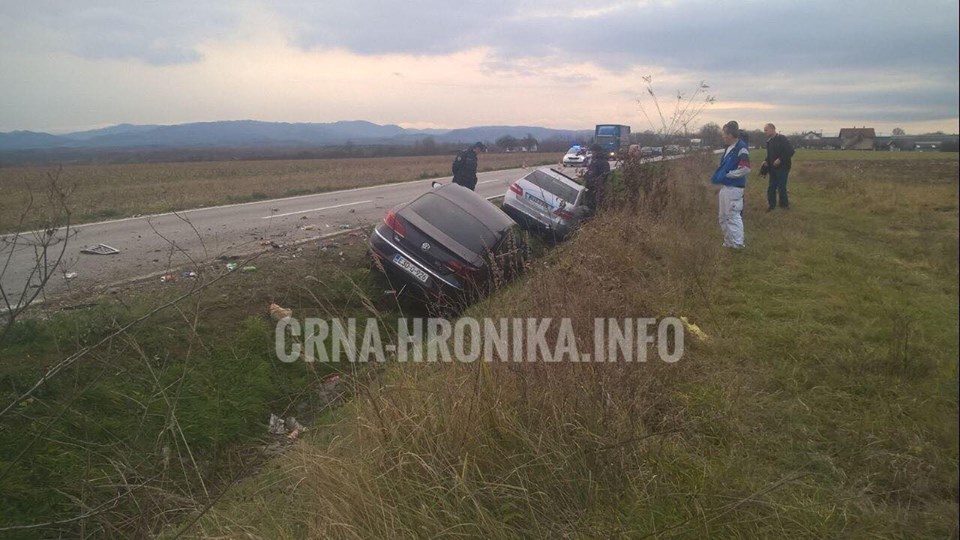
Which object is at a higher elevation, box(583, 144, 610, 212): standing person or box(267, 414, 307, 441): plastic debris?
box(583, 144, 610, 212): standing person

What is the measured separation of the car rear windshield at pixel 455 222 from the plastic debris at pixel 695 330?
2447mm

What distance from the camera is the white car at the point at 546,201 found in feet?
32.9

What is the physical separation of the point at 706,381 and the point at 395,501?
7.61 ft

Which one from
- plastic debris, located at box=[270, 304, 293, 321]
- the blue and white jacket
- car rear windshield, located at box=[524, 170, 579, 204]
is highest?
the blue and white jacket

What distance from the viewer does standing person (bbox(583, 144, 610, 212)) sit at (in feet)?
32.4

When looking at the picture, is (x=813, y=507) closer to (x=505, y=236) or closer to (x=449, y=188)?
(x=505, y=236)

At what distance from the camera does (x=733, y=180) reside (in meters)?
7.96

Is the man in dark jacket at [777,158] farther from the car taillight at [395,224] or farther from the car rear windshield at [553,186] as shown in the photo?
the car taillight at [395,224]

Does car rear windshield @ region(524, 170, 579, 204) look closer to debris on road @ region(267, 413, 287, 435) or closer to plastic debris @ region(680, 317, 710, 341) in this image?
plastic debris @ region(680, 317, 710, 341)

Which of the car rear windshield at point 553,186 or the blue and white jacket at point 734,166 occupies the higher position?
the blue and white jacket at point 734,166

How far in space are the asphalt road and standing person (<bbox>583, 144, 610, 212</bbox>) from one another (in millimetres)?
4563

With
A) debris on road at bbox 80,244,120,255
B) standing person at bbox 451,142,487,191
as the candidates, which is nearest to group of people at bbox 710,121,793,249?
standing person at bbox 451,142,487,191

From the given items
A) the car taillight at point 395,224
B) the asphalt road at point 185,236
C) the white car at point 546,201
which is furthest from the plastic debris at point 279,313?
the white car at point 546,201

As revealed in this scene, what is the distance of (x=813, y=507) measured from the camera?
2.54 m
